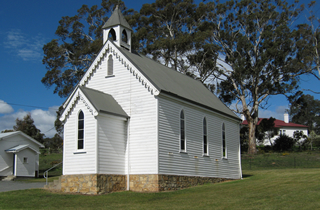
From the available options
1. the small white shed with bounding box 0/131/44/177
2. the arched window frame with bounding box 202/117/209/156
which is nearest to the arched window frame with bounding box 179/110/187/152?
the arched window frame with bounding box 202/117/209/156

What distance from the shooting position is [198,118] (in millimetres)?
25391

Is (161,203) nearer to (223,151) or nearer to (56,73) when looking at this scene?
(223,151)

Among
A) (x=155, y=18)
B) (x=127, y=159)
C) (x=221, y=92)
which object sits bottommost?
(x=127, y=159)

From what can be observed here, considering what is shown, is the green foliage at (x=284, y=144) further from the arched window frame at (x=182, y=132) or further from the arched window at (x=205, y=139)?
the arched window frame at (x=182, y=132)

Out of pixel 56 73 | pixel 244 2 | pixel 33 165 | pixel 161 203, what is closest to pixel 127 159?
pixel 161 203

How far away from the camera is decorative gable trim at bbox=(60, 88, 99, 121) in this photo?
20.2m

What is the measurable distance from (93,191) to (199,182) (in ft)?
26.9

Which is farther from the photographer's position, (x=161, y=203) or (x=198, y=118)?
(x=198, y=118)

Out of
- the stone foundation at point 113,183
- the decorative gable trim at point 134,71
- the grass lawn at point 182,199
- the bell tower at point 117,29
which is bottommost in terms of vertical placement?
the grass lawn at point 182,199

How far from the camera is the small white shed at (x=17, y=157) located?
123ft

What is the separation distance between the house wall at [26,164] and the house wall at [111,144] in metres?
20.7

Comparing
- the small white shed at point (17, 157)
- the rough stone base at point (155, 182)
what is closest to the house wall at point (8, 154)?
the small white shed at point (17, 157)

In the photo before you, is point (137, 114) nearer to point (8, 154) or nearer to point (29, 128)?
point (8, 154)

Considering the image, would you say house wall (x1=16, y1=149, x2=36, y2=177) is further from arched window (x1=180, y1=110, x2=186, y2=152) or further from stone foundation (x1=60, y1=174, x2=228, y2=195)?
arched window (x1=180, y1=110, x2=186, y2=152)
